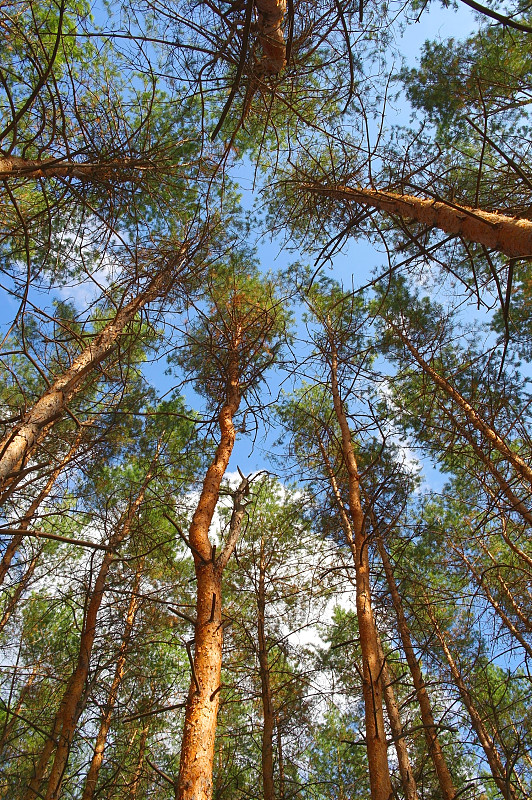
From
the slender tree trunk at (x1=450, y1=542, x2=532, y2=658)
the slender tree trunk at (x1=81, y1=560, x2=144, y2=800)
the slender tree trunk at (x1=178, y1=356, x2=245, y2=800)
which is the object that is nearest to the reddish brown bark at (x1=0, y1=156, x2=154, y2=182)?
the slender tree trunk at (x1=178, y1=356, x2=245, y2=800)

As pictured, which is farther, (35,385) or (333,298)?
(35,385)

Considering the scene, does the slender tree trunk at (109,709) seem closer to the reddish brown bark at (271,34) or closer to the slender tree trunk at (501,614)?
the slender tree trunk at (501,614)

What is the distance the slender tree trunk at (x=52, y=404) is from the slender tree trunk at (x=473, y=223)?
2.00 metres

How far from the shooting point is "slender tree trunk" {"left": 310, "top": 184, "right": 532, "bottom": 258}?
109 inches

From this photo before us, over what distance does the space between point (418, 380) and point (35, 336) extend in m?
6.45

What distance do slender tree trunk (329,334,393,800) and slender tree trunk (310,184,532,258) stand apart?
2693 mm

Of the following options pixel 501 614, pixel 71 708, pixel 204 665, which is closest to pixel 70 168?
pixel 204 665

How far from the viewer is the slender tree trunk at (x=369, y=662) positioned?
11.5 ft

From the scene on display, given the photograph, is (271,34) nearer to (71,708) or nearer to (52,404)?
(52,404)

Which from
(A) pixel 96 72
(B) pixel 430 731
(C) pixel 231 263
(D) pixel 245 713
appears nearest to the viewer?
(A) pixel 96 72

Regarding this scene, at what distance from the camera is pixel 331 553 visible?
7.34 m

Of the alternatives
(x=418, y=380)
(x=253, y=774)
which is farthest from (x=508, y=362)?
(x=253, y=774)

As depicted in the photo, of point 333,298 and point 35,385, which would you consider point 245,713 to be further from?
point 333,298

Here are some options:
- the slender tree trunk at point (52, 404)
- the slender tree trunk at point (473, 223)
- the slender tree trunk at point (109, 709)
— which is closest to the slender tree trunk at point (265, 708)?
the slender tree trunk at point (109, 709)
